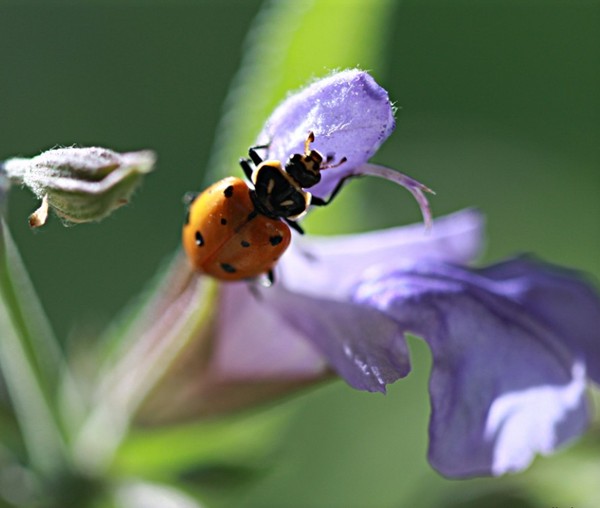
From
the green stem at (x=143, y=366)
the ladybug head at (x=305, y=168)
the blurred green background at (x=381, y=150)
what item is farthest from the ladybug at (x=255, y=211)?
the blurred green background at (x=381, y=150)

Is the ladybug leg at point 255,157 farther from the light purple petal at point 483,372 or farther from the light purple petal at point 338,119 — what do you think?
the light purple petal at point 483,372

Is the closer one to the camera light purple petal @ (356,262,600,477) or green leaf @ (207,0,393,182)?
light purple petal @ (356,262,600,477)

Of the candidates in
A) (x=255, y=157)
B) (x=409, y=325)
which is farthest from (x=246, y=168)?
(x=409, y=325)

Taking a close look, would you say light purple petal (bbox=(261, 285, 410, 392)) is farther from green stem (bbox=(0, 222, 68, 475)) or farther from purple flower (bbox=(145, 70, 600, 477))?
green stem (bbox=(0, 222, 68, 475))

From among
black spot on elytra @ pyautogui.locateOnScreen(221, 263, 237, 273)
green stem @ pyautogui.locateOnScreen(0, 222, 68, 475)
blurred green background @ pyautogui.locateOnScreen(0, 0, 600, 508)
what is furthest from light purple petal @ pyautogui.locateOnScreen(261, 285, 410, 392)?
blurred green background @ pyautogui.locateOnScreen(0, 0, 600, 508)

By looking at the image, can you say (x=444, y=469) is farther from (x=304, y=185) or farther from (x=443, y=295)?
(x=304, y=185)

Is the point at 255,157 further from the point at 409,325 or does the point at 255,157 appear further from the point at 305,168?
the point at 409,325
